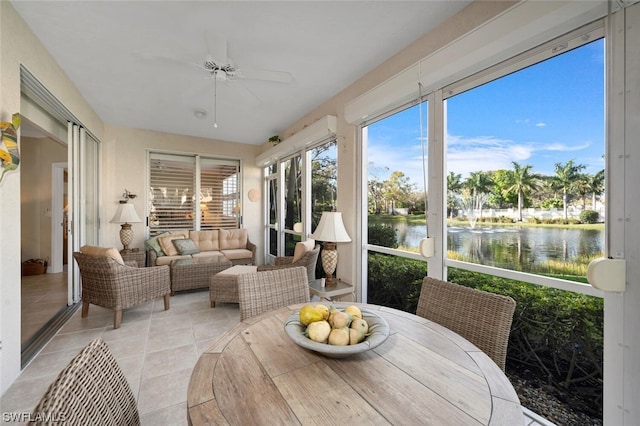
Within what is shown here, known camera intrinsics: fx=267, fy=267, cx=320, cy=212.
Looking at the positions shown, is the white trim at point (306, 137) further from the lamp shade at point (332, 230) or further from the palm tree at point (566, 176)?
the palm tree at point (566, 176)

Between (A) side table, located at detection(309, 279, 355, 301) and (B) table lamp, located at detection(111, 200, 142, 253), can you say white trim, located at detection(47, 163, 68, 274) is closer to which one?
(B) table lamp, located at detection(111, 200, 142, 253)

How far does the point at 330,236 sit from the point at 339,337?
1914mm

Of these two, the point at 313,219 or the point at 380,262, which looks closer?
the point at 380,262

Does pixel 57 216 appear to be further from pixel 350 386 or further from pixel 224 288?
pixel 350 386

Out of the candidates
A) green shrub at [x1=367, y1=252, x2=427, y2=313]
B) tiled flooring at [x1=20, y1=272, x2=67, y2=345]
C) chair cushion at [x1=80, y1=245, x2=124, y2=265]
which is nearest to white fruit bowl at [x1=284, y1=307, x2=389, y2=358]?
green shrub at [x1=367, y1=252, x2=427, y2=313]

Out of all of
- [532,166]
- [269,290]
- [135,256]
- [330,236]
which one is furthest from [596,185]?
[135,256]

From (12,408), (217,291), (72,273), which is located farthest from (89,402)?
(72,273)

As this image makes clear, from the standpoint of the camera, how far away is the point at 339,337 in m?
0.94

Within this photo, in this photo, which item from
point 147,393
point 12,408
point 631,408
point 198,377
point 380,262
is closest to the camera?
point 198,377

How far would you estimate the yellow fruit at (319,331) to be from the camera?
3.12ft

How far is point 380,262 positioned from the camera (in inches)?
114

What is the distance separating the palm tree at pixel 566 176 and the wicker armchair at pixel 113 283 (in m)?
3.72

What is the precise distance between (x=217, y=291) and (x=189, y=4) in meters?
2.86

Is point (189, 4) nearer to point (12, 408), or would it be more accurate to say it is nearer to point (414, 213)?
point (414, 213)
